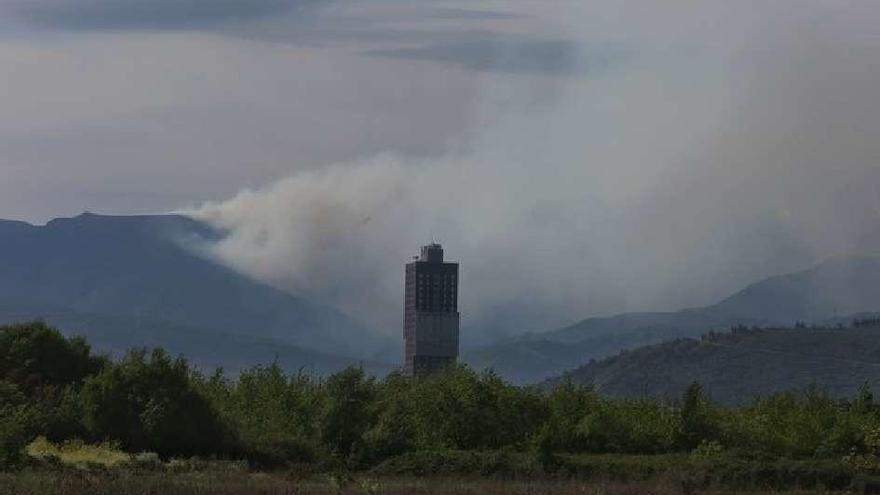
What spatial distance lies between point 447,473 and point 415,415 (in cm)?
1034

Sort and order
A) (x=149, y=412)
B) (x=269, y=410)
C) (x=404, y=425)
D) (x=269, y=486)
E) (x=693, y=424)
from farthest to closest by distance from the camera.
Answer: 1. (x=269, y=410)
2. (x=693, y=424)
3. (x=404, y=425)
4. (x=149, y=412)
5. (x=269, y=486)

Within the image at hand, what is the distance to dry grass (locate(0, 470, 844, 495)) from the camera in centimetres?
3356

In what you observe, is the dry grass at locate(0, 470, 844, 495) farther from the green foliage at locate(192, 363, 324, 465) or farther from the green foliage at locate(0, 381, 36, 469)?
the green foliage at locate(192, 363, 324, 465)

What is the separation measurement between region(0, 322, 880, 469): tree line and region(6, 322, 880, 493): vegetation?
61 millimetres

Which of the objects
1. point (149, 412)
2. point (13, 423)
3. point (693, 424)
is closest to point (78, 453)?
point (149, 412)

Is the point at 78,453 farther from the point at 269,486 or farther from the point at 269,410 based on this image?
the point at 269,486

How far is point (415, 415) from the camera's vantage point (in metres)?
53.7

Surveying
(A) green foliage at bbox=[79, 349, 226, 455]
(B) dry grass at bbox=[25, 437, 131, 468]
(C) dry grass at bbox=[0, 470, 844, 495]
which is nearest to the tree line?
(A) green foliage at bbox=[79, 349, 226, 455]

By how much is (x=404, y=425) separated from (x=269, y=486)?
1812 centimetres

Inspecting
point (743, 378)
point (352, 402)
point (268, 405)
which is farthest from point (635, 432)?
point (743, 378)

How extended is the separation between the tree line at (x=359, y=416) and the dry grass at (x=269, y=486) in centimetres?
773

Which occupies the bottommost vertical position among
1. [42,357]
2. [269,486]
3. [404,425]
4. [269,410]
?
[269,486]

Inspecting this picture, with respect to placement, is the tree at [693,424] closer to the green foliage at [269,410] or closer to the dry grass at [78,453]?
the green foliage at [269,410]

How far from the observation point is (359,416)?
175 feet
